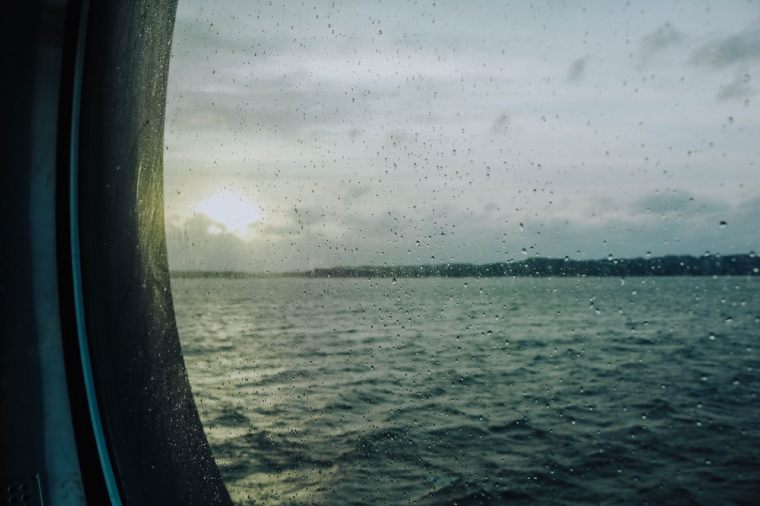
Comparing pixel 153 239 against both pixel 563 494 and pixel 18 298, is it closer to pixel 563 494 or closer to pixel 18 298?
Result: pixel 18 298

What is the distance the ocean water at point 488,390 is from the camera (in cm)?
174

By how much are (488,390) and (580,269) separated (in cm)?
429

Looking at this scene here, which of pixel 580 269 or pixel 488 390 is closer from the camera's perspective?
pixel 580 269

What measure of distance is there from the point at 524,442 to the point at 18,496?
527cm

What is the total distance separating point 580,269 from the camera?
1.94 m

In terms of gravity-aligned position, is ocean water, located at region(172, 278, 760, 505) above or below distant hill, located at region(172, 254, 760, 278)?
below

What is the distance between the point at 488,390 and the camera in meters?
5.97

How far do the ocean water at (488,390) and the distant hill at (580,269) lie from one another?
1.6 inches

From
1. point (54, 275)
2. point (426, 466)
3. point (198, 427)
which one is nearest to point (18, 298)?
point (54, 275)

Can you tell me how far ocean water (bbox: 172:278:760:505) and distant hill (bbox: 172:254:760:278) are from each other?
42 millimetres

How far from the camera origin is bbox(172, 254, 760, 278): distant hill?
133cm

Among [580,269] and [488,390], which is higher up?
[580,269]

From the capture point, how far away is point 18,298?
1906 millimetres

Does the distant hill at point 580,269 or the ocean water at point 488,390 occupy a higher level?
the distant hill at point 580,269
